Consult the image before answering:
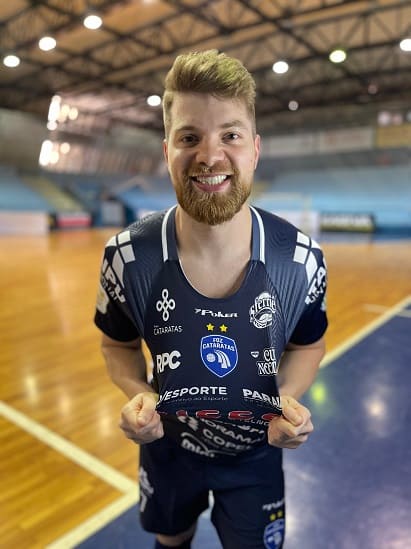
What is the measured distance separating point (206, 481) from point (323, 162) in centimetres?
2564

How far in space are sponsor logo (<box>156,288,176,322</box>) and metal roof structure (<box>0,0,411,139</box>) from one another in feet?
32.8

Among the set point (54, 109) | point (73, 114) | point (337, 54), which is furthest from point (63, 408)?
point (73, 114)

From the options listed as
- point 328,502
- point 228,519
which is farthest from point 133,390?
point 328,502

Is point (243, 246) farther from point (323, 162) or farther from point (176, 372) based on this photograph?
point (323, 162)

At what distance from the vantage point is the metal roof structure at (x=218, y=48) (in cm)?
1070

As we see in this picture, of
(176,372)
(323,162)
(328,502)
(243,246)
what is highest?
(323,162)

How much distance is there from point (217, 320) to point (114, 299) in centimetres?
39

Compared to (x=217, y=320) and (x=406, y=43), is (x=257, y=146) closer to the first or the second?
(x=217, y=320)

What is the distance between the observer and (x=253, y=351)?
1.21 m

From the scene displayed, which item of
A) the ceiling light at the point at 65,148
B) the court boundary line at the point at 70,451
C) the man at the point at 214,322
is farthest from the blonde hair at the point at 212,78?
the ceiling light at the point at 65,148

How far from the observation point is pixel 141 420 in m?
1.10

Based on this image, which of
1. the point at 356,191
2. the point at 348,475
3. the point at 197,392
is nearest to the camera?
the point at 197,392

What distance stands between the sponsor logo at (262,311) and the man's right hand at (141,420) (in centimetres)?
37

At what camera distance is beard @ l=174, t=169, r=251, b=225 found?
1.13m
